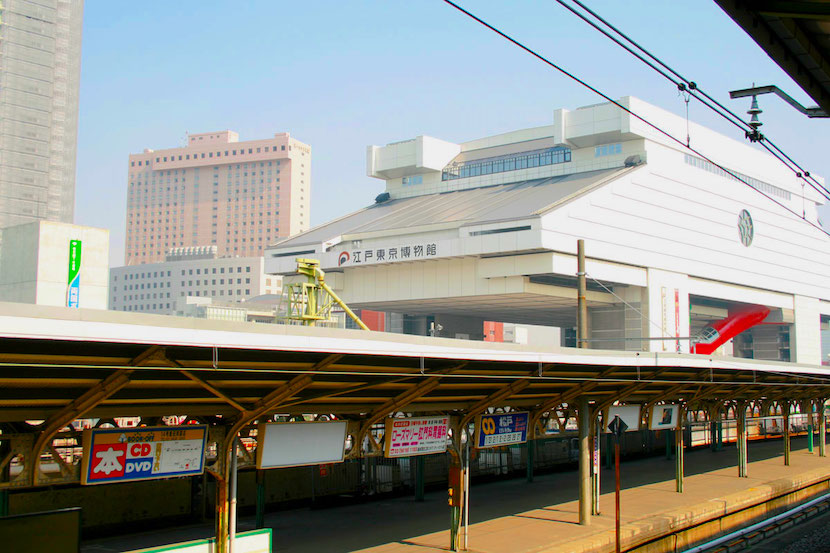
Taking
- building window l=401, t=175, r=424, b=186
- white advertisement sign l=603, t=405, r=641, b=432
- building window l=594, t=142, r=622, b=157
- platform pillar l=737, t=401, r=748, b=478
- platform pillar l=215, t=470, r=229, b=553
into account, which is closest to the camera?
platform pillar l=215, t=470, r=229, b=553

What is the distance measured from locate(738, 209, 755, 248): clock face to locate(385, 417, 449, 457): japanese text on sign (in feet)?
215

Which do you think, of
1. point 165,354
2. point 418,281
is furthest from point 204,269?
point 165,354

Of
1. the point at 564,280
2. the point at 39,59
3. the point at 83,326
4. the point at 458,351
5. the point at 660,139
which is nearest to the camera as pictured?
the point at 83,326

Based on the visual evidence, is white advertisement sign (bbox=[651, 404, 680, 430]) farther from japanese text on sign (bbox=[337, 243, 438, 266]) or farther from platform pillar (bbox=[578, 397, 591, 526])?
japanese text on sign (bbox=[337, 243, 438, 266])

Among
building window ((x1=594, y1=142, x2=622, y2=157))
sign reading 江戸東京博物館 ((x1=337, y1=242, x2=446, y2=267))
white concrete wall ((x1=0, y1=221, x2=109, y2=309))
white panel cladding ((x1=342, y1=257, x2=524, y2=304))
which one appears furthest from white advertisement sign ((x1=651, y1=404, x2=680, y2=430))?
building window ((x1=594, y1=142, x2=622, y2=157))

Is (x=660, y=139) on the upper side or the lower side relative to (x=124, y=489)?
upper

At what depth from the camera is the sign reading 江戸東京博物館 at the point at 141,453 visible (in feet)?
39.9

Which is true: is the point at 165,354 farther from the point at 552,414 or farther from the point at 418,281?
the point at 418,281

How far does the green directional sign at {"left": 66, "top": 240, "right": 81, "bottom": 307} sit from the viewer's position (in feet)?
184

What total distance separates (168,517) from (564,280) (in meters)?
45.9

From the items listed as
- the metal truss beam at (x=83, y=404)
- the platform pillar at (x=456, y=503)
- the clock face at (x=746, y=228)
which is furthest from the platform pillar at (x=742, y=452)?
the clock face at (x=746, y=228)

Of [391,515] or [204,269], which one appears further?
[204,269]

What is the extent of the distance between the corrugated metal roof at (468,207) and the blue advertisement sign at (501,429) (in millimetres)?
36932

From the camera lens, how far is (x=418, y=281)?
212 ft
